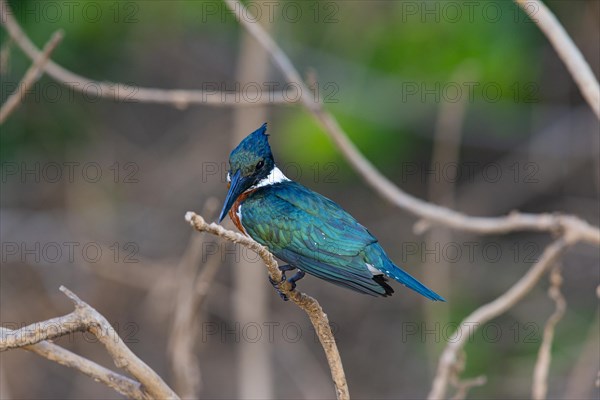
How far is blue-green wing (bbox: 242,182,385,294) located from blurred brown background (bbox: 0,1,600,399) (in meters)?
3.36

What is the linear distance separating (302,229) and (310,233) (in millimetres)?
49

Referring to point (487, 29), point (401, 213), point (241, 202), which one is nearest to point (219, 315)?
point (401, 213)

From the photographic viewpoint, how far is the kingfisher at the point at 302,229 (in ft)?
9.74

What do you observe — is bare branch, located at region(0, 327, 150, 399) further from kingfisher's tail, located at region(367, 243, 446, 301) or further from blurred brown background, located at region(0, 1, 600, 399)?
blurred brown background, located at region(0, 1, 600, 399)

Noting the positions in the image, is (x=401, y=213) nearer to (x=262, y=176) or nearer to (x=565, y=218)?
(x=565, y=218)

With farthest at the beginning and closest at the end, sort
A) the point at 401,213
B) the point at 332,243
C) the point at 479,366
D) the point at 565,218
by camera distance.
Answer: the point at 401,213, the point at 479,366, the point at 565,218, the point at 332,243

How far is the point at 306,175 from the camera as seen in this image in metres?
7.38

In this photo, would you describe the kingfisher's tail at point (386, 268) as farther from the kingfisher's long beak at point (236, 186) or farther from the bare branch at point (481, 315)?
the bare branch at point (481, 315)

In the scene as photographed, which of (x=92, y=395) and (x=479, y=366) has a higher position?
(x=479, y=366)

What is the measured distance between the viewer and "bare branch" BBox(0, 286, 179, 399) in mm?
2684

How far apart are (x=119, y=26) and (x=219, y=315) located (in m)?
2.69

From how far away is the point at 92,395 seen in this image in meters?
7.56

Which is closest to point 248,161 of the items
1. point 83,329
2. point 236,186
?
point 236,186

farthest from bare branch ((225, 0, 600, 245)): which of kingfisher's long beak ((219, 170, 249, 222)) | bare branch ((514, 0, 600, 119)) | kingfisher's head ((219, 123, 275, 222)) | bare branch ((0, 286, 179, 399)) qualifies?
bare branch ((0, 286, 179, 399))
